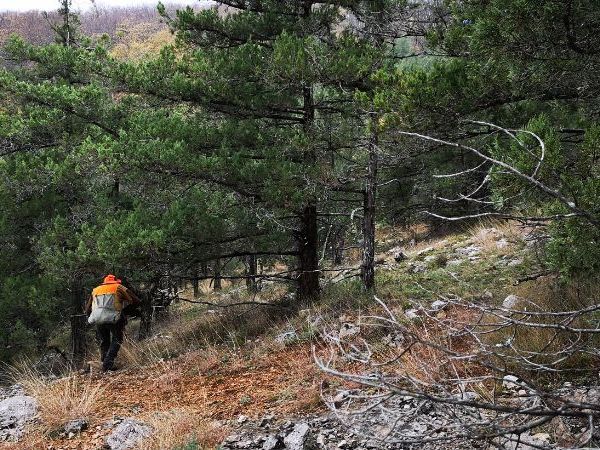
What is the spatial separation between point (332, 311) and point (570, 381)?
4.10m

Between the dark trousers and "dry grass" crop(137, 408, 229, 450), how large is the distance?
3679 millimetres

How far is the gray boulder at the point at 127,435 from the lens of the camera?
4461 mm

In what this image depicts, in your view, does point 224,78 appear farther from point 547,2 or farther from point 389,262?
point 389,262

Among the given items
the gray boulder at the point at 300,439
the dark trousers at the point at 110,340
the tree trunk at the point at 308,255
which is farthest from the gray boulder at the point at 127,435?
the tree trunk at the point at 308,255

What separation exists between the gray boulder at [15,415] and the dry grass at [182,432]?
1543 millimetres

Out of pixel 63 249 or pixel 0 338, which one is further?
pixel 0 338

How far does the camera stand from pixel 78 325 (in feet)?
40.5

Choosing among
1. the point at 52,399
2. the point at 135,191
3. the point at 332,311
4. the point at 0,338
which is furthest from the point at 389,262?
the point at 0,338

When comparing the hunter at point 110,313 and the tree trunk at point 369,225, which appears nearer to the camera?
the tree trunk at point 369,225

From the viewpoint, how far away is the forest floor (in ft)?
15.5

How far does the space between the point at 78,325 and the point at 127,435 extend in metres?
8.66

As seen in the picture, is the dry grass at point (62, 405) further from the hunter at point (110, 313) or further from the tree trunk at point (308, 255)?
the tree trunk at point (308, 255)

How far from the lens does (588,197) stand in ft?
11.7

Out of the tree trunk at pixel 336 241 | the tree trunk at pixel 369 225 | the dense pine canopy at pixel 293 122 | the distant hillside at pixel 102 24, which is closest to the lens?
the dense pine canopy at pixel 293 122
